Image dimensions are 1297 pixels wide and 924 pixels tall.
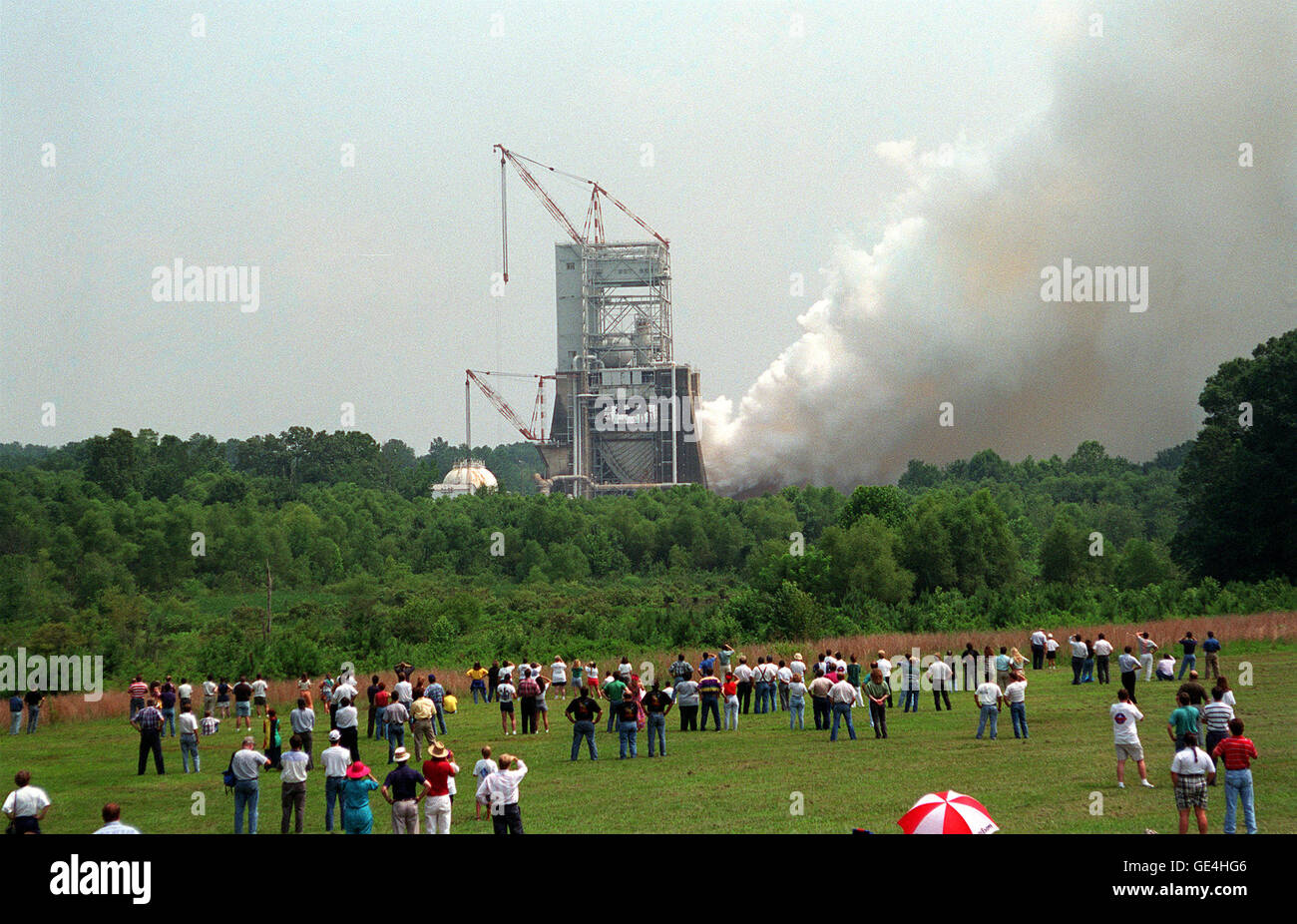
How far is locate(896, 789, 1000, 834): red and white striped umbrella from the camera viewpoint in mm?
12000

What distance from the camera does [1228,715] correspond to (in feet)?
55.2

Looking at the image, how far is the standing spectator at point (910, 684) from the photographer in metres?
28.2

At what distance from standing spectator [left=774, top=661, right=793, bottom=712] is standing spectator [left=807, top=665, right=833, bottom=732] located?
282 centimetres

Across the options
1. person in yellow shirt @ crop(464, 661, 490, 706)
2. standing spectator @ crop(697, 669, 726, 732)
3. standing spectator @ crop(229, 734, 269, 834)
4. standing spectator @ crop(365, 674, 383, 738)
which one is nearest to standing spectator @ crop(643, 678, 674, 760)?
standing spectator @ crop(697, 669, 726, 732)

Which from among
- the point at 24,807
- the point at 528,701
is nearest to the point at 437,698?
the point at 528,701

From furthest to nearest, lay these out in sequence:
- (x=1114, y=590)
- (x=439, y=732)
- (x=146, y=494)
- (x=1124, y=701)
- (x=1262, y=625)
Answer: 1. (x=146, y=494)
2. (x=1114, y=590)
3. (x=1262, y=625)
4. (x=439, y=732)
5. (x=1124, y=701)

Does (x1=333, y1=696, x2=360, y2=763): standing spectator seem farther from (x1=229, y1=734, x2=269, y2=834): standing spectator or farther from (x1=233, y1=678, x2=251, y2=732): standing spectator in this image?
(x1=233, y1=678, x2=251, y2=732): standing spectator

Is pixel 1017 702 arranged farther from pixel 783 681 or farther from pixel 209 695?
pixel 209 695

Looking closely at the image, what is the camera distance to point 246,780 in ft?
55.0

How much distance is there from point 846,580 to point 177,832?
142 ft

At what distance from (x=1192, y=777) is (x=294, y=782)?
34.5 feet
